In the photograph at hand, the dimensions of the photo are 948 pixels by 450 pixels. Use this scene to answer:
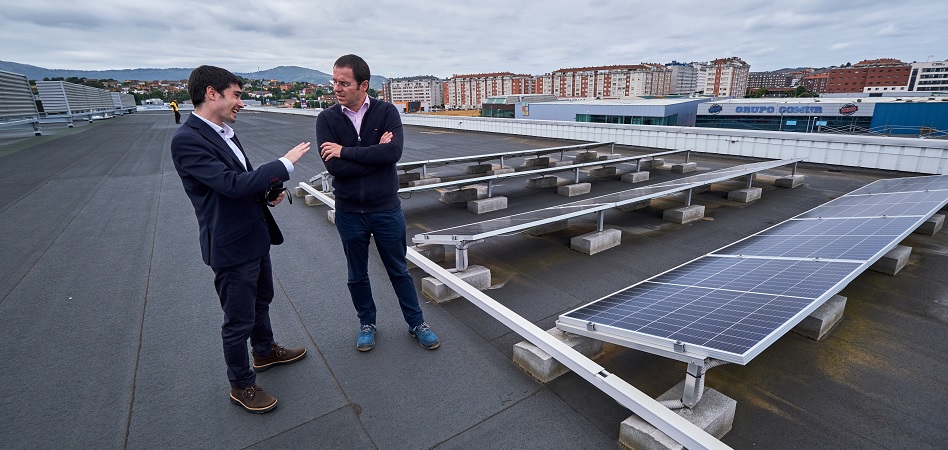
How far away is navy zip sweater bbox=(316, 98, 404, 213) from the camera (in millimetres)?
3428

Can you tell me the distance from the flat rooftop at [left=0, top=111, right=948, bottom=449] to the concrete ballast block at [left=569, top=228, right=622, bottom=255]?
0.54 feet

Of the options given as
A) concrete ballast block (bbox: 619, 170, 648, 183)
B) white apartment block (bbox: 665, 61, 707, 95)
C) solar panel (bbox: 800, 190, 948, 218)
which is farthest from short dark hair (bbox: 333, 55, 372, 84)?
white apartment block (bbox: 665, 61, 707, 95)

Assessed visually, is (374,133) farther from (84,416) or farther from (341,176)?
(84,416)

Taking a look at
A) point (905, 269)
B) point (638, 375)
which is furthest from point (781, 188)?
point (638, 375)

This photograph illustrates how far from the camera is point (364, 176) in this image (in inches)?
136

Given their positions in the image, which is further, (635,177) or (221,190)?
(635,177)

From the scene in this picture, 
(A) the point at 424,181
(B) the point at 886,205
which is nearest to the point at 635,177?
(B) the point at 886,205

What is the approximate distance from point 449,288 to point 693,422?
9.15 ft

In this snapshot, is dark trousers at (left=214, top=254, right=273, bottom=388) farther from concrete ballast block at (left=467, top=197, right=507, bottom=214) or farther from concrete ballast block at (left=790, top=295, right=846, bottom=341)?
concrete ballast block at (left=467, top=197, right=507, bottom=214)

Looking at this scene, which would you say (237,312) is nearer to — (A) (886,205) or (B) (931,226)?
(A) (886,205)

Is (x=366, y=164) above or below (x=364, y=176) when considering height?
above

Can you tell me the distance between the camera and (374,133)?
138 inches

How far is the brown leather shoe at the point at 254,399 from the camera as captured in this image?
2.98 m

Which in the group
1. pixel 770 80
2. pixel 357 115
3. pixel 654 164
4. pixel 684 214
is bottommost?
pixel 684 214
